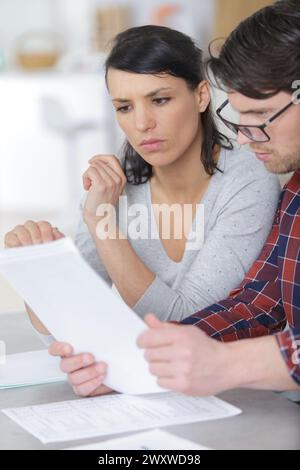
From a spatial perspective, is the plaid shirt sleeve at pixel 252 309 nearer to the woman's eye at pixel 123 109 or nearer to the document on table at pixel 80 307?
the document on table at pixel 80 307

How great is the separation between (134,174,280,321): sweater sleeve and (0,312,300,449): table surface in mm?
385

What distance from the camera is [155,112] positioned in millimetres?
1712

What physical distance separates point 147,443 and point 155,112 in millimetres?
777

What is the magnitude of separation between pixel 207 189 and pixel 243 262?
0.19m

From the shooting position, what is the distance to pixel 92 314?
121 cm

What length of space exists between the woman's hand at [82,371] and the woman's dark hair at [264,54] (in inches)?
18.0

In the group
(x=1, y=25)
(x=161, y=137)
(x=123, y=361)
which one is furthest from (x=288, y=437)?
(x=1, y=25)

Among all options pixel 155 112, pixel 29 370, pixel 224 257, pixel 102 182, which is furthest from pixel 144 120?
pixel 29 370

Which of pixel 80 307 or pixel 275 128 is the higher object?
pixel 275 128

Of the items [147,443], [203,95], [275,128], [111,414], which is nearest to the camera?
[147,443]

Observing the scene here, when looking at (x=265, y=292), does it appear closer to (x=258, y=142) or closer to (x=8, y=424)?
(x=258, y=142)

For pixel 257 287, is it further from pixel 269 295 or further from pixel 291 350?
pixel 291 350

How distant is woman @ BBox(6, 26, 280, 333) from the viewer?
170 centimetres

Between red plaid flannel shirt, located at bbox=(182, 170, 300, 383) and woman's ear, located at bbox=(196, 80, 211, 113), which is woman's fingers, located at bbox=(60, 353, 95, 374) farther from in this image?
woman's ear, located at bbox=(196, 80, 211, 113)
